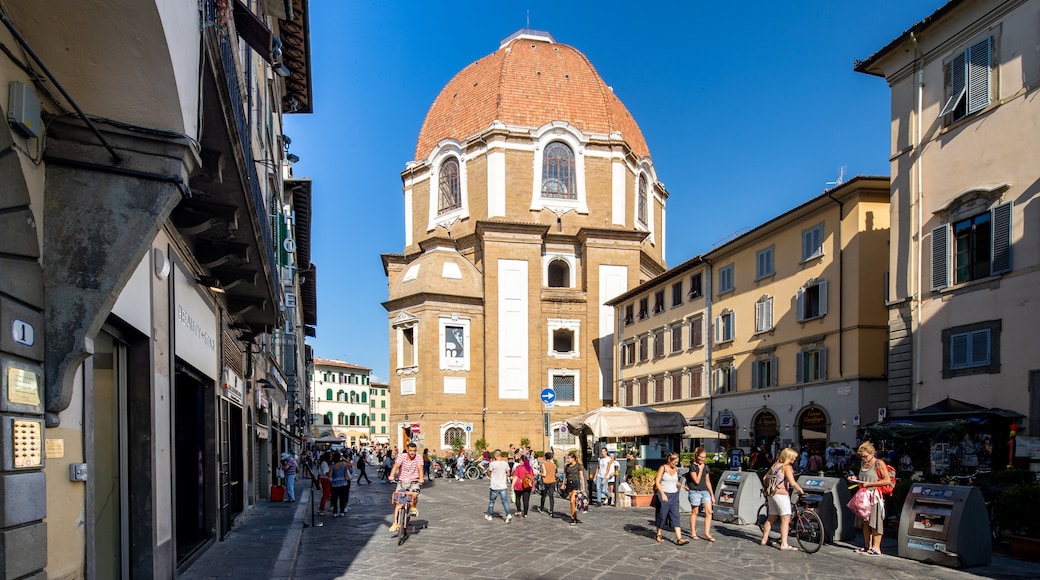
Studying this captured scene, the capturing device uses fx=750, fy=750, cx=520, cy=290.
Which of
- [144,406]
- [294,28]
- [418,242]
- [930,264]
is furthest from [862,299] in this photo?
[418,242]

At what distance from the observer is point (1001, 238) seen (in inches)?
656

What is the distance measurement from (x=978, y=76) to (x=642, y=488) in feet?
41.0

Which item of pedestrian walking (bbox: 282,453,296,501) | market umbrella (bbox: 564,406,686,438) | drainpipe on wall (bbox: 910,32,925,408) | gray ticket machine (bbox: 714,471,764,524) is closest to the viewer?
gray ticket machine (bbox: 714,471,764,524)

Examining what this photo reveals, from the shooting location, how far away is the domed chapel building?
4478 cm

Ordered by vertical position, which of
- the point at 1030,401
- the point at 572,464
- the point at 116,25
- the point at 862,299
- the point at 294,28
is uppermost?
the point at 294,28

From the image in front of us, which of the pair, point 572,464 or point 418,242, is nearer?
point 572,464

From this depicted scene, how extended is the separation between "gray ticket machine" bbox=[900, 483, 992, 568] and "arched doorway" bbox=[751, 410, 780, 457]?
1720 cm

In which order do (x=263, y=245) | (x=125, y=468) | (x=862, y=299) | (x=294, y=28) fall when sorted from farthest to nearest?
(x=862, y=299)
(x=294, y=28)
(x=263, y=245)
(x=125, y=468)

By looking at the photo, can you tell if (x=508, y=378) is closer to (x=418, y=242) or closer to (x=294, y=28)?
(x=418, y=242)

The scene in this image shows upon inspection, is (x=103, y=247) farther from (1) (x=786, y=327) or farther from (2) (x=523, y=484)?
(1) (x=786, y=327)

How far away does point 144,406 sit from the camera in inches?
289

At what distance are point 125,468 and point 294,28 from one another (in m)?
17.0

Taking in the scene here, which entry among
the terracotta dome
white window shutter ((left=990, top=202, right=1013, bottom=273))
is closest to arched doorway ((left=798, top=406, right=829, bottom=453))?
white window shutter ((left=990, top=202, right=1013, bottom=273))

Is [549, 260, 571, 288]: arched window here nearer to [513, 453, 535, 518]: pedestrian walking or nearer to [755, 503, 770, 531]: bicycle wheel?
[513, 453, 535, 518]: pedestrian walking
